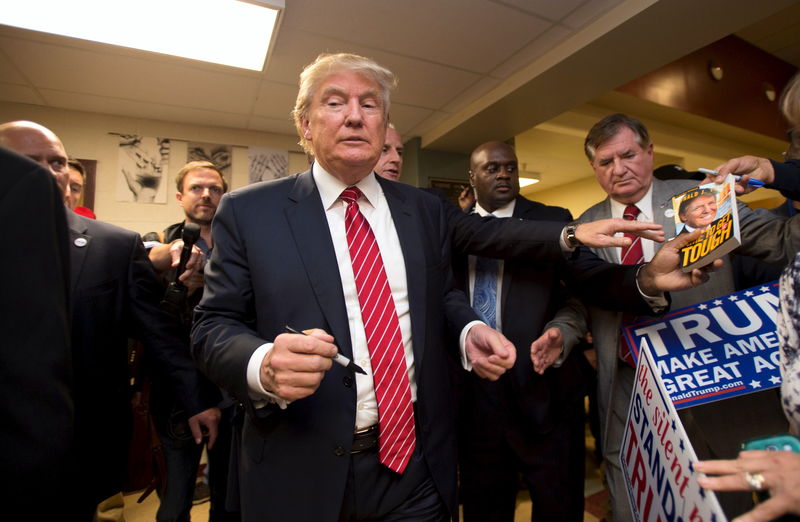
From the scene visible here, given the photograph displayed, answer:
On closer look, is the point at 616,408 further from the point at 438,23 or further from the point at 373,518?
the point at 438,23

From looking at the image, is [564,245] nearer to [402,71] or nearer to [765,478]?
[765,478]

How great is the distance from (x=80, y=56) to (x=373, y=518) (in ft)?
11.6

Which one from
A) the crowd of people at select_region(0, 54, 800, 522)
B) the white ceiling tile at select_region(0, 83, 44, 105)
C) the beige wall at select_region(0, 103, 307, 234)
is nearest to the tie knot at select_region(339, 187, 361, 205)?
the crowd of people at select_region(0, 54, 800, 522)

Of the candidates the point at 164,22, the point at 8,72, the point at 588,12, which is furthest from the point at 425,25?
the point at 8,72

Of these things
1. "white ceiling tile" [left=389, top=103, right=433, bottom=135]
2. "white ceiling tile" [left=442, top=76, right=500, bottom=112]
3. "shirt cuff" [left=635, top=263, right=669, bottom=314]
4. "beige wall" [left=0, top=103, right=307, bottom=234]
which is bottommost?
"shirt cuff" [left=635, top=263, right=669, bottom=314]

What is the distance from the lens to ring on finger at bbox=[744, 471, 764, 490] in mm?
542

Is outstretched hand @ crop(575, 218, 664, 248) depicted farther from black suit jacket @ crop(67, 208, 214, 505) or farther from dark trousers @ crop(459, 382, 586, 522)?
black suit jacket @ crop(67, 208, 214, 505)

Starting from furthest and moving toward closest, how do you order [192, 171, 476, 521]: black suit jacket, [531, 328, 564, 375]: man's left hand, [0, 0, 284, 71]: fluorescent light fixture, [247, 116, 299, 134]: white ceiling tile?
[247, 116, 299, 134]: white ceiling tile, [0, 0, 284, 71]: fluorescent light fixture, [531, 328, 564, 375]: man's left hand, [192, 171, 476, 521]: black suit jacket

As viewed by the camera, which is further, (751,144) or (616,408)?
(751,144)

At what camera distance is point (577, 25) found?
104 inches

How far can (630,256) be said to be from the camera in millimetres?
1429

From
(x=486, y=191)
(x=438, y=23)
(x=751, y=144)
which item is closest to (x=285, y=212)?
(x=486, y=191)

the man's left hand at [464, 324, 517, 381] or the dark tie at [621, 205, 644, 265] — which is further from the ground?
the dark tie at [621, 205, 644, 265]

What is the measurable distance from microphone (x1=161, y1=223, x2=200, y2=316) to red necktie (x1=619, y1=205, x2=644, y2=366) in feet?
5.20
